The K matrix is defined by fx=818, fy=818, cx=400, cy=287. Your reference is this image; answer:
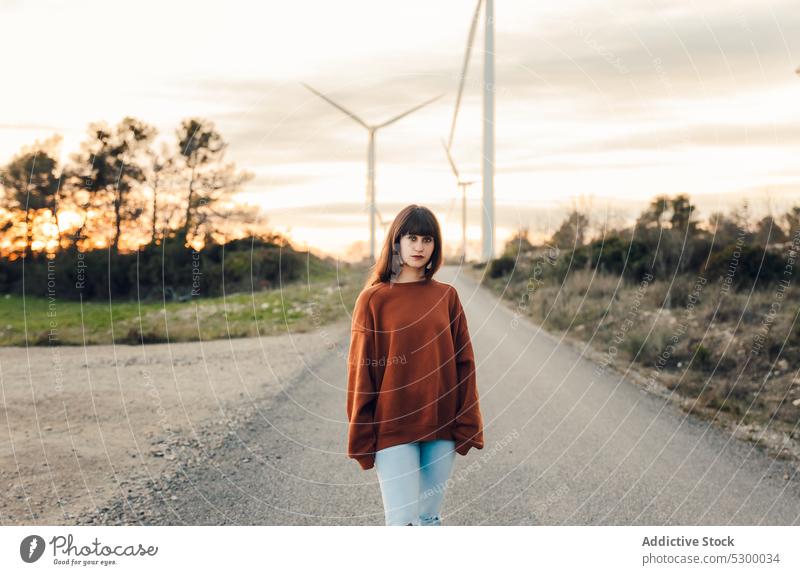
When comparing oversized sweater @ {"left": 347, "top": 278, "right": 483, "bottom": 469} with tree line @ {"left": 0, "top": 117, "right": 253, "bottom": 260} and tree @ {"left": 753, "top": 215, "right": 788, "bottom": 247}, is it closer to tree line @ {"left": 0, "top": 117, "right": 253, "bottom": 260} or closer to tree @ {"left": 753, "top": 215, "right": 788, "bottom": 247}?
tree line @ {"left": 0, "top": 117, "right": 253, "bottom": 260}

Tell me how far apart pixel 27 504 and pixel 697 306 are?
11408mm

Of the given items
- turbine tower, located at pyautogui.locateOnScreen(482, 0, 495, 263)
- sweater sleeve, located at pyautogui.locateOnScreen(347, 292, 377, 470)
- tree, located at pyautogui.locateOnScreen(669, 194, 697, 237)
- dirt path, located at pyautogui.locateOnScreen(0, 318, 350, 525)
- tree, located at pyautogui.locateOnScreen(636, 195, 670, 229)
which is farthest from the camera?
tree, located at pyautogui.locateOnScreen(636, 195, 670, 229)

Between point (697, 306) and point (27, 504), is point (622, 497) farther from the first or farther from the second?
point (697, 306)

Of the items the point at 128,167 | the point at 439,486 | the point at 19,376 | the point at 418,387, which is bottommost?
the point at 19,376

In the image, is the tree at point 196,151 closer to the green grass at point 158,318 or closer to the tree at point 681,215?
the green grass at point 158,318

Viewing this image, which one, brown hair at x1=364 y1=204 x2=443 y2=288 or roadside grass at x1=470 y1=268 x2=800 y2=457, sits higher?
brown hair at x1=364 y1=204 x2=443 y2=288

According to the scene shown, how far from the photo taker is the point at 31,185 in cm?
A: 1178

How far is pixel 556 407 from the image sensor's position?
901 cm

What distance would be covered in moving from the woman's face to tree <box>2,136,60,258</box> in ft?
29.2

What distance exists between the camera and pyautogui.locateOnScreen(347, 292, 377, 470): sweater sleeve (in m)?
3.79

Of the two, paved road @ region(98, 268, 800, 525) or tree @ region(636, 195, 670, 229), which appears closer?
paved road @ region(98, 268, 800, 525)

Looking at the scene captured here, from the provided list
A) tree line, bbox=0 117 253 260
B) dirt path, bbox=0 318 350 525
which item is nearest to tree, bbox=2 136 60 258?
tree line, bbox=0 117 253 260

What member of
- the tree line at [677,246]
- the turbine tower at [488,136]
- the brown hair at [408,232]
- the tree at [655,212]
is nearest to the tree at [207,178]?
the turbine tower at [488,136]
